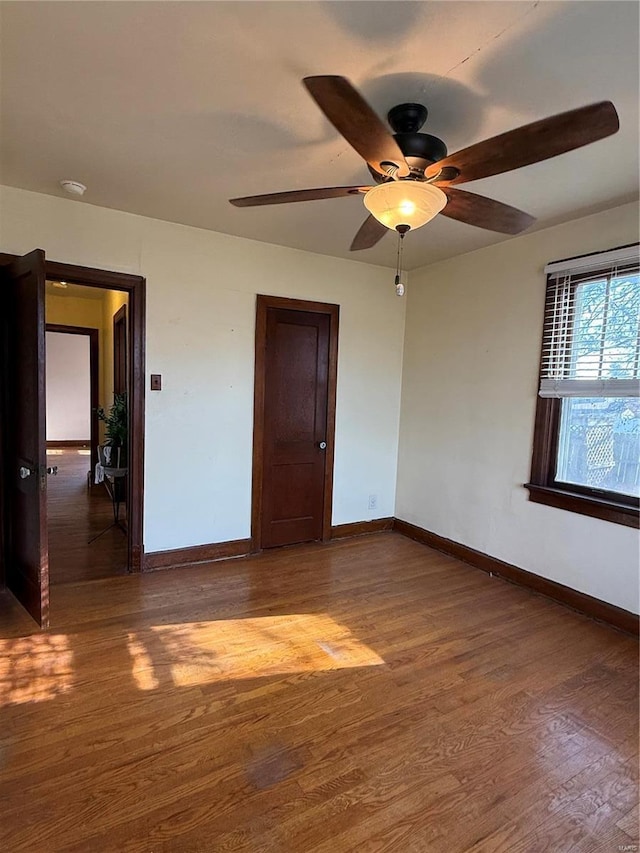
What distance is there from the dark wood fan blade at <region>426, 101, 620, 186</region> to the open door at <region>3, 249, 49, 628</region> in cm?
212

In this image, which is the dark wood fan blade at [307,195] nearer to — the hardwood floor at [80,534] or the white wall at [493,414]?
the white wall at [493,414]

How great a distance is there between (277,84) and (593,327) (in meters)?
2.35

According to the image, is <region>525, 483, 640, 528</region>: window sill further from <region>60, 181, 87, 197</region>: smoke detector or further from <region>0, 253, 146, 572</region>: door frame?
<region>60, 181, 87, 197</region>: smoke detector

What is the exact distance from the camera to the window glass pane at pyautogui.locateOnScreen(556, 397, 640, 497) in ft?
9.07

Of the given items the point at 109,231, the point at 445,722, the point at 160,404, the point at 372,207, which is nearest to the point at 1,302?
the point at 109,231

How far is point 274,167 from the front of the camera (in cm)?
239

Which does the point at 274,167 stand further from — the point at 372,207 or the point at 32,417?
the point at 32,417

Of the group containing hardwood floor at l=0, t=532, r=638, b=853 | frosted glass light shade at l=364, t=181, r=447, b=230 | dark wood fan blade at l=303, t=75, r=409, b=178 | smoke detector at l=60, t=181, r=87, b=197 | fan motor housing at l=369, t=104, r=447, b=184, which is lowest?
hardwood floor at l=0, t=532, r=638, b=853

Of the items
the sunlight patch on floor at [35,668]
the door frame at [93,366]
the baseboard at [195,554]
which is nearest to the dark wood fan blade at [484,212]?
the sunlight patch on floor at [35,668]

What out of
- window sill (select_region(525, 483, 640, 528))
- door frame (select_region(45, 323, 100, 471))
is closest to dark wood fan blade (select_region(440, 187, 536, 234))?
window sill (select_region(525, 483, 640, 528))

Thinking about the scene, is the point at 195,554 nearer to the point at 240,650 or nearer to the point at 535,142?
the point at 240,650

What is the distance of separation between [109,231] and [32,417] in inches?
54.6

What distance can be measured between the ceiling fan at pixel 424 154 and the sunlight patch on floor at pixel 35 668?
2308 millimetres

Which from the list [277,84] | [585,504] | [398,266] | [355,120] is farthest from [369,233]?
[585,504]
